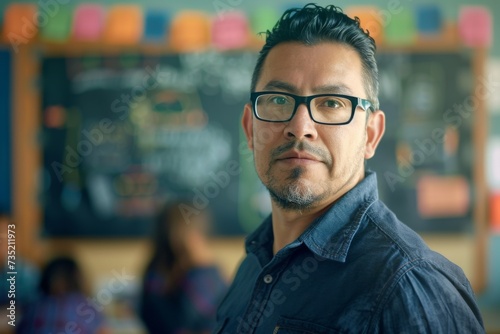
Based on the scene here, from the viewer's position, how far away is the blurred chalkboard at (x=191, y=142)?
3463 millimetres

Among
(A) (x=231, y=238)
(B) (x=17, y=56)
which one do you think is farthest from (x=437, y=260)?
(B) (x=17, y=56)

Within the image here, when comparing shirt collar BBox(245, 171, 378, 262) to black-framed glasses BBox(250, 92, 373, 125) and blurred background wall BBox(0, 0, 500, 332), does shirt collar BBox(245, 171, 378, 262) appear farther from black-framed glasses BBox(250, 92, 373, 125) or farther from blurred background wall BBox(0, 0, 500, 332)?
blurred background wall BBox(0, 0, 500, 332)

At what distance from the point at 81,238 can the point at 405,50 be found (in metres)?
2.22

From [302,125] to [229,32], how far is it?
8.18 ft

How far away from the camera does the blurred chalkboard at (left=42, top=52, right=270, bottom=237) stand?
346 centimetres

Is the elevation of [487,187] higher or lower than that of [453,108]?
lower

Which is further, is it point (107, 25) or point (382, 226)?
point (107, 25)

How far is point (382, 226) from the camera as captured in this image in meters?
1.01

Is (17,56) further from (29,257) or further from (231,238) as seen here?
(231,238)

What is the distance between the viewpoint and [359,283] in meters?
0.94

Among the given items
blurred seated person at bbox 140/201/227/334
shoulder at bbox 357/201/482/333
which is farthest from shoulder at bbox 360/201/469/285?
blurred seated person at bbox 140/201/227/334

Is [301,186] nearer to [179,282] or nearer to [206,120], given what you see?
[179,282]

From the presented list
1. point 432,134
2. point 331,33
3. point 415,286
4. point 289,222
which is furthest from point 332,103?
point 432,134

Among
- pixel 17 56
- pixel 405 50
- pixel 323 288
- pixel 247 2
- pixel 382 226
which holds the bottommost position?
pixel 323 288
